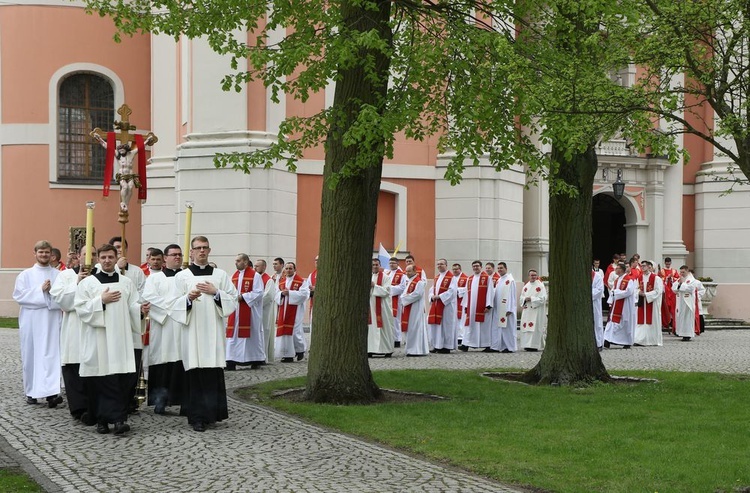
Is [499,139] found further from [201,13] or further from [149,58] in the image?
[149,58]

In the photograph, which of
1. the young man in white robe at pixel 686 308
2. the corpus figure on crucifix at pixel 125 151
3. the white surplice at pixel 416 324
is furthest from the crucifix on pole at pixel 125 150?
the young man in white robe at pixel 686 308

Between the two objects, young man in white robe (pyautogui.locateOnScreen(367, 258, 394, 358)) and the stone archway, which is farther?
the stone archway

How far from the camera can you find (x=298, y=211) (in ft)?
87.0

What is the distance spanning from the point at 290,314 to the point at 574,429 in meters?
9.16

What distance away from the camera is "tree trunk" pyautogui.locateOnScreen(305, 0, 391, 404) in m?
13.1

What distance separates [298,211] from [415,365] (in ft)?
28.8

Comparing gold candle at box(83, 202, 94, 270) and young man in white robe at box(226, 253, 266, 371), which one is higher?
gold candle at box(83, 202, 94, 270)

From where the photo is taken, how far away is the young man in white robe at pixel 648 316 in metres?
24.7

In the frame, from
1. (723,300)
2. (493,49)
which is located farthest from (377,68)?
(723,300)

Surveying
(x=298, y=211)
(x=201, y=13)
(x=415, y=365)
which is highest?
(x=201, y=13)

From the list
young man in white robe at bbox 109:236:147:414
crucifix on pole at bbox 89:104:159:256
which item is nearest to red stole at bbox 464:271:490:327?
crucifix on pole at bbox 89:104:159:256

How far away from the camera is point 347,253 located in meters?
13.2

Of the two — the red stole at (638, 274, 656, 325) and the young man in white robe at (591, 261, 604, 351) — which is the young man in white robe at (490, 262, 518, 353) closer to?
the young man in white robe at (591, 261, 604, 351)

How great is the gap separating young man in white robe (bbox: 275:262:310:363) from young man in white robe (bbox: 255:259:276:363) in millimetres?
549
